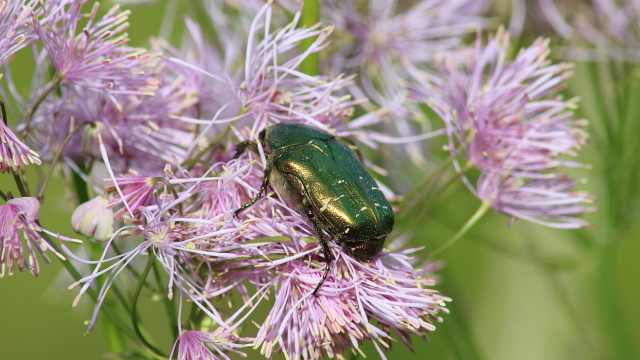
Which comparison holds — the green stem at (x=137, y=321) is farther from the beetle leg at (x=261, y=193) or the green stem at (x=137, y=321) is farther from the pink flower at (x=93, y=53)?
the pink flower at (x=93, y=53)

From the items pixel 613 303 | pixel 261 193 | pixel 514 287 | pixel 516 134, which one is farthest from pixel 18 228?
pixel 514 287

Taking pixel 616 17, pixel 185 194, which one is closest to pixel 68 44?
pixel 185 194

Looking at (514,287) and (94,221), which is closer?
(94,221)

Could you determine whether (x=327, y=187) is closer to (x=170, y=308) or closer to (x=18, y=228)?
(x=170, y=308)

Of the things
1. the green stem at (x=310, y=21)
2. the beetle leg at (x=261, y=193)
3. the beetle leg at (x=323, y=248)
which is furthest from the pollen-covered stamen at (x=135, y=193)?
the green stem at (x=310, y=21)

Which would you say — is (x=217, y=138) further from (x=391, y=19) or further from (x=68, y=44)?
(x=391, y=19)

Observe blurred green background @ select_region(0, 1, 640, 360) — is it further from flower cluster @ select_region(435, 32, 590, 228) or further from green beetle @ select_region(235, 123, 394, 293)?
green beetle @ select_region(235, 123, 394, 293)
